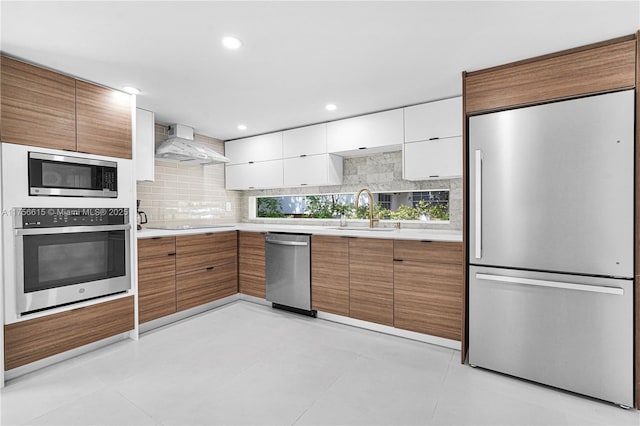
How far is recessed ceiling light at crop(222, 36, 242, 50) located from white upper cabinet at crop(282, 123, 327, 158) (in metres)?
1.86

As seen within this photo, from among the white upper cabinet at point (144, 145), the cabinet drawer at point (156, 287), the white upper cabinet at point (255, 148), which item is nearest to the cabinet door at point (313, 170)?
the white upper cabinet at point (255, 148)

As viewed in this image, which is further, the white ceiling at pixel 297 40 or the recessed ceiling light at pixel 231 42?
the recessed ceiling light at pixel 231 42

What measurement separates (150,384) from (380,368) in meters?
1.62

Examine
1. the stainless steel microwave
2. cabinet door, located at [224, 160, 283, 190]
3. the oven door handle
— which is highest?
cabinet door, located at [224, 160, 283, 190]

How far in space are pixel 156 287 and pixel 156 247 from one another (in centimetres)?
40

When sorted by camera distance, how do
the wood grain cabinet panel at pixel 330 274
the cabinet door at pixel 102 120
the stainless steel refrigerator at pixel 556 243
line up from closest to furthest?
1. the stainless steel refrigerator at pixel 556 243
2. the cabinet door at pixel 102 120
3. the wood grain cabinet panel at pixel 330 274

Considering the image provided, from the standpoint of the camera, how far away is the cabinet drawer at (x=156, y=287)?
10.0 ft

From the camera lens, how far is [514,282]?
7.37ft

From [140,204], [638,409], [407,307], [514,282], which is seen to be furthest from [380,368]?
[140,204]

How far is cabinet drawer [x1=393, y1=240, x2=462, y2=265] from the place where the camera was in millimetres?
2637

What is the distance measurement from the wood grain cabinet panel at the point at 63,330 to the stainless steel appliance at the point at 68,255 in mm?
109

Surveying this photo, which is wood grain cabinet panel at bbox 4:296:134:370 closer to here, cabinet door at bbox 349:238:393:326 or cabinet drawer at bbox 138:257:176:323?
cabinet drawer at bbox 138:257:176:323

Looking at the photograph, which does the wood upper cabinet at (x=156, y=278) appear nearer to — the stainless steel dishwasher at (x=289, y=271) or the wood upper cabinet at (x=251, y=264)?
the wood upper cabinet at (x=251, y=264)

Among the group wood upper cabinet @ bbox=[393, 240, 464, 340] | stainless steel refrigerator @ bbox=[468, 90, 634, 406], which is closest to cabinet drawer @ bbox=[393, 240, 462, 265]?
wood upper cabinet @ bbox=[393, 240, 464, 340]
